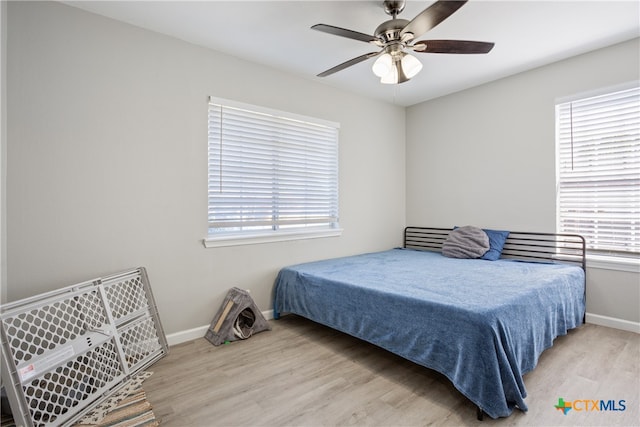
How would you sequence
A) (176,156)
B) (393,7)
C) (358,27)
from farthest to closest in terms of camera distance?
(176,156) → (358,27) → (393,7)

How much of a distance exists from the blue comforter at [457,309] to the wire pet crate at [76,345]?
1302 mm

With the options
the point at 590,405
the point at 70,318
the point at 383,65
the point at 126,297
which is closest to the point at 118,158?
the point at 126,297

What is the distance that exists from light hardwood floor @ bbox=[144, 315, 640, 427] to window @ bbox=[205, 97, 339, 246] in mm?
1073

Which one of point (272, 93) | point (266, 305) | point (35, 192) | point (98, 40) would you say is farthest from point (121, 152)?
point (266, 305)

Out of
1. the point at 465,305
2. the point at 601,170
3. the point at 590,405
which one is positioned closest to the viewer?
the point at 590,405

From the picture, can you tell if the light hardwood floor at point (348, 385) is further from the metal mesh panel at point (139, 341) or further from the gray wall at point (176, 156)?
the gray wall at point (176, 156)

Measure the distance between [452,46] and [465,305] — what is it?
168 cm

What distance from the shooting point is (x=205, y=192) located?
2.83m

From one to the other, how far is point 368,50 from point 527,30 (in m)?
1.29

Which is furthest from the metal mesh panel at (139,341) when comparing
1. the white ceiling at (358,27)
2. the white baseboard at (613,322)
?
the white baseboard at (613,322)

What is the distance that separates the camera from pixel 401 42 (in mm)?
2098

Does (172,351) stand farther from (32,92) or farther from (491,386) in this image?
(491,386)

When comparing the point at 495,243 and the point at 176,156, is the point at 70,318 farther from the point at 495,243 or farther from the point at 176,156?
the point at 495,243

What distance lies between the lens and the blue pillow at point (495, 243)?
3.45 m
